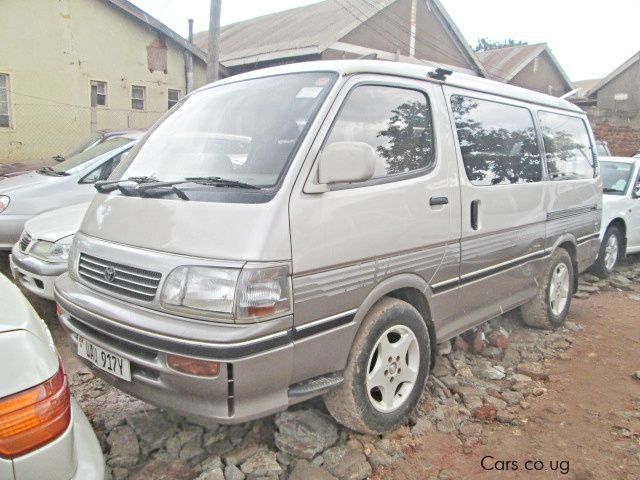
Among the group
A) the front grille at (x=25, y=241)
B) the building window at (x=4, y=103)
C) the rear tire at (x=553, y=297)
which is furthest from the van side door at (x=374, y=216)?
the building window at (x=4, y=103)

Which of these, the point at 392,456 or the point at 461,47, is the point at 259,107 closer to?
the point at 392,456

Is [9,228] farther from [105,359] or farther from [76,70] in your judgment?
[76,70]

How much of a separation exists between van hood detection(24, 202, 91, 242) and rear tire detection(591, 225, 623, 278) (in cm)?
626

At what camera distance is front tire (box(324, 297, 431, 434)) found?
9.05 ft

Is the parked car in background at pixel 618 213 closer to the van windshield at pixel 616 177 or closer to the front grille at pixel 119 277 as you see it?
the van windshield at pixel 616 177

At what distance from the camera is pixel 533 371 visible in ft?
13.3

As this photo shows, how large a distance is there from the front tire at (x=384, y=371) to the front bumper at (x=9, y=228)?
14.1 ft

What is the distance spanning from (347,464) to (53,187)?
15.3 ft

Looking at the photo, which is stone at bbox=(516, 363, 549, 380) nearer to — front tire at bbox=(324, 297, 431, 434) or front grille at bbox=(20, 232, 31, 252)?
front tire at bbox=(324, 297, 431, 434)

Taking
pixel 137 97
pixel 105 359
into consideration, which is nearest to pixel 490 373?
pixel 105 359

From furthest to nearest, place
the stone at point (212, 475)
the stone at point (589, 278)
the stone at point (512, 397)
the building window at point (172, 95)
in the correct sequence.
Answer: the building window at point (172, 95)
the stone at point (589, 278)
the stone at point (512, 397)
the stone at point (212, 475)

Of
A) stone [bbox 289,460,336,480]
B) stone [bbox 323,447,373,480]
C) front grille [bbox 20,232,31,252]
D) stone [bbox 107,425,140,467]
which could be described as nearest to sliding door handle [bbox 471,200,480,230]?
stone [bbox 323,447,373,480]

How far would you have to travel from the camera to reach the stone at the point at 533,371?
3.98m

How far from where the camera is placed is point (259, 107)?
2.96 m
